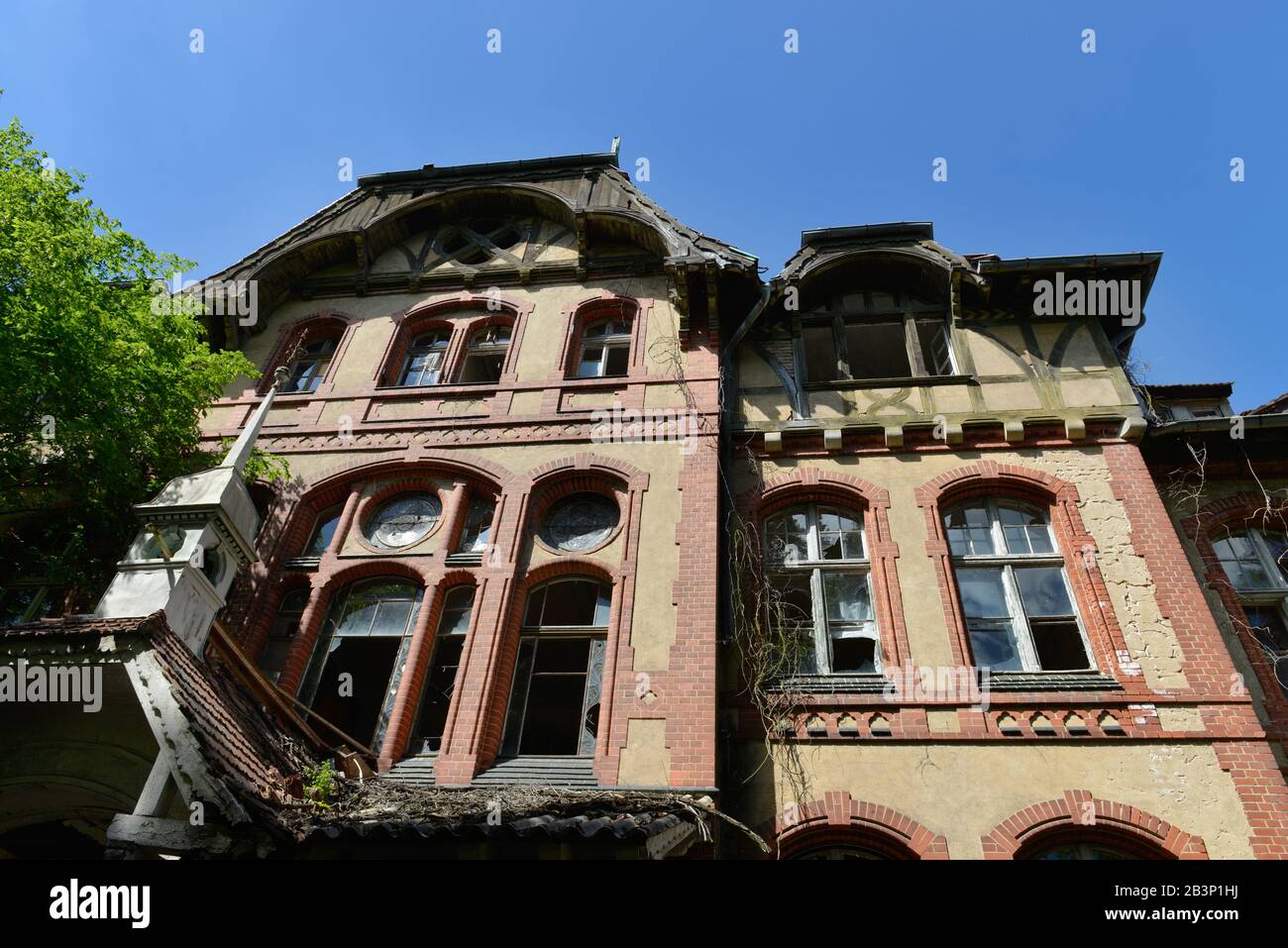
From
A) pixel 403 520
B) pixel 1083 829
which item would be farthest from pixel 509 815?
pixel 403 520

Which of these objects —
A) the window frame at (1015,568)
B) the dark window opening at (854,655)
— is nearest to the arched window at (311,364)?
the dark window opening at (854,655)

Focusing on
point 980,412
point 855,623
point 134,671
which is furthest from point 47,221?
point 980,412

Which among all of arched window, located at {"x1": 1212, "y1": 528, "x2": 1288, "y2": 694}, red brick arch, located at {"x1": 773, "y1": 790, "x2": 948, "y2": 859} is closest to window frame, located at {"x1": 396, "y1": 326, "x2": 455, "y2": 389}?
red brick arch, located at {"x1": 773, "y1": 790, "x2": 948, "y2": 859}

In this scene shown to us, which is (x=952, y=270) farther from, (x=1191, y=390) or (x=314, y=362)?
(x=314, y=362)

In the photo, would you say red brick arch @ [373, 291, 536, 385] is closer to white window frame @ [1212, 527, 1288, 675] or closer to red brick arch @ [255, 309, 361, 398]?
red brick arch @ [255, 309, 361, 398]

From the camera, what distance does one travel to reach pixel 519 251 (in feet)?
47.8

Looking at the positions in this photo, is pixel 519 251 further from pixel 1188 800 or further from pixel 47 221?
pixel 1188 800

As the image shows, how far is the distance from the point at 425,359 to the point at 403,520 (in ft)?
11.6

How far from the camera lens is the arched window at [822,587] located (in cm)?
919

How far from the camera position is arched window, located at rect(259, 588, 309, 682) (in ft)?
31.2
